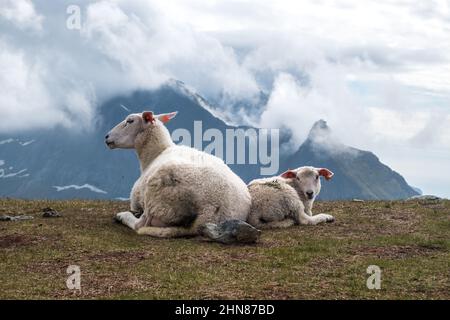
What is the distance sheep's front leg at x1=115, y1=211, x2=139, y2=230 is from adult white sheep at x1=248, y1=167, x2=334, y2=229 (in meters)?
3.24

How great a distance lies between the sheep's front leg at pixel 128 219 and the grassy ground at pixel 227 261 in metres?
0.33

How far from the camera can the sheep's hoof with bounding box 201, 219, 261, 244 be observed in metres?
16.5

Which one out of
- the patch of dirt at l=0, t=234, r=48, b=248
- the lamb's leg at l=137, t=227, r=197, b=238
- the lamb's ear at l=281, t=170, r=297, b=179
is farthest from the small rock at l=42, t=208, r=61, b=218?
the lamb's ear at l=281, t=170, r=297, b=179

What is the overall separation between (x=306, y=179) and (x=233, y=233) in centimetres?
500

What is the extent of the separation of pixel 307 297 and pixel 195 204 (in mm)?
6159

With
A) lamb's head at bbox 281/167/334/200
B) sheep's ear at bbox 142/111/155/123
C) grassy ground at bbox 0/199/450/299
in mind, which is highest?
sheep's ear at bbox 142/111/155/123

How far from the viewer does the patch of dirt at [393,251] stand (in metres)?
15.8

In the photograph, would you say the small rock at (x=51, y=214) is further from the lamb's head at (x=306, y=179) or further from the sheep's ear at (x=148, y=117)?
the lamb's head at (x=306, y=179)

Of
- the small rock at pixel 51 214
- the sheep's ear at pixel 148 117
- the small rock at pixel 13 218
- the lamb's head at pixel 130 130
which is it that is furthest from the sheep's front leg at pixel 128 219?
the sheep's ear at pixel 148 117

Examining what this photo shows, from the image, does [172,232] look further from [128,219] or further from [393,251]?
[393,251]

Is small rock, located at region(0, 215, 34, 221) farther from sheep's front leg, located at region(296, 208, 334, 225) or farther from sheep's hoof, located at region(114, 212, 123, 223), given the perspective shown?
sheep's front leg, located at region(296, 208, 334, 225)

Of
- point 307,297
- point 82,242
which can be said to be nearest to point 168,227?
point 82,242

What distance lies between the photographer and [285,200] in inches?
765
